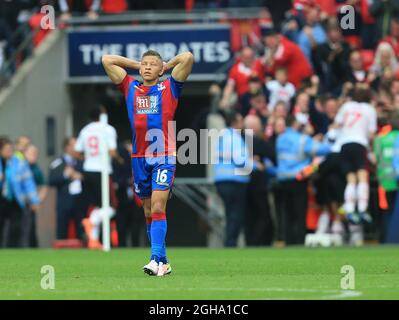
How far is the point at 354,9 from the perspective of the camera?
25.7m

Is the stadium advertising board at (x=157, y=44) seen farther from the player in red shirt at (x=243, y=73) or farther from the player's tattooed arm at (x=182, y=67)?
the player's tattooed arm at (x=182, y=67)

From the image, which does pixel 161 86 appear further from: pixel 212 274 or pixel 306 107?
pixel 306 107

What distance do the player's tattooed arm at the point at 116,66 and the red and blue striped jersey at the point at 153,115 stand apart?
0.23 meters

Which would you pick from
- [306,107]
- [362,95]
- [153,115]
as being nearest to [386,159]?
[362,95]

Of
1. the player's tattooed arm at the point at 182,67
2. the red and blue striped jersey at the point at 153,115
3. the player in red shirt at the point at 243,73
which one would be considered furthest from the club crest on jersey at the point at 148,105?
the player in red shirt at the point at 243,73

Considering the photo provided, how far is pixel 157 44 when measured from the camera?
28.6 meters

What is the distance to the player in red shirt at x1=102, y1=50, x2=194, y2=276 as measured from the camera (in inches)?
551

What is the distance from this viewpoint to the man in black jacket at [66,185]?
2494 centimetres

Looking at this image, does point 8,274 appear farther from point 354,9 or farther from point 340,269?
point 354,9

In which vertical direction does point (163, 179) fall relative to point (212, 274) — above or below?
above

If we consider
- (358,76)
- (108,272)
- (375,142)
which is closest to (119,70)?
(108,272)

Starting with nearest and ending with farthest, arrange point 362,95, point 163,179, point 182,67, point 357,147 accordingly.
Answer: point 163,179 < point 182,67 < point 362,95 < point 357,147

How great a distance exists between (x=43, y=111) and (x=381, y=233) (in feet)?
30.2

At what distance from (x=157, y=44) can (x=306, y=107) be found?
18.8 feet
